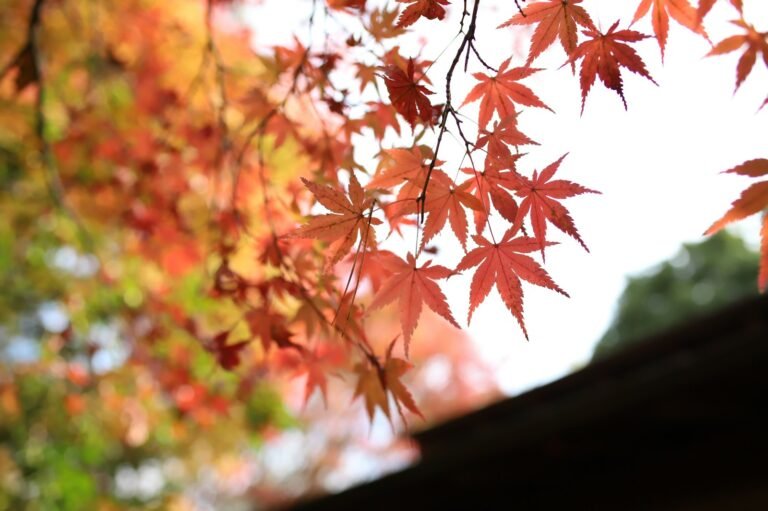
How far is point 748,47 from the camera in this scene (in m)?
1.25

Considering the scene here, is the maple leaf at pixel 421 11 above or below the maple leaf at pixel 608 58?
above

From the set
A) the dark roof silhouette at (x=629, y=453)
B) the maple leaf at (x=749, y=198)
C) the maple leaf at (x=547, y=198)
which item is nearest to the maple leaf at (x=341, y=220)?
the maple leaf at (x=547, y=198)

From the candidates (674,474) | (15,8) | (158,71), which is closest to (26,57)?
(158,71)

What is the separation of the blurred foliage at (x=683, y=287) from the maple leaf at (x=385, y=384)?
10.1 m

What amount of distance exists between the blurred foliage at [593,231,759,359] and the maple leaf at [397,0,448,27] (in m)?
10.7

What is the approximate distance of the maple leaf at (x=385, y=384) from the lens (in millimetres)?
1546

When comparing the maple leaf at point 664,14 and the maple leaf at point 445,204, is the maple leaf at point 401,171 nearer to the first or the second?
the maple leaf at point 445,204

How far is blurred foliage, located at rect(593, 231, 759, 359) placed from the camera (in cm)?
1127

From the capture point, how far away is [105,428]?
4395 mm

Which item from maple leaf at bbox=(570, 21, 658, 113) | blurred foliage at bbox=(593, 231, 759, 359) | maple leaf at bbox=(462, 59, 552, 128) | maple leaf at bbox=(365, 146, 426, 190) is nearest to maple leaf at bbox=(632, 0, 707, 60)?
maple leaf at bbox=(570, 21, 658, 113)

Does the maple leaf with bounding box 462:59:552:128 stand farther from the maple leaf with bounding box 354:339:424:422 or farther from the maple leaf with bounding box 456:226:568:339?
the maple leaf with bounding box 354:339:424:422

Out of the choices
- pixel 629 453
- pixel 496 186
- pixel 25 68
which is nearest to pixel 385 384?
pixel 496 186

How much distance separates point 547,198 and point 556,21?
352mm

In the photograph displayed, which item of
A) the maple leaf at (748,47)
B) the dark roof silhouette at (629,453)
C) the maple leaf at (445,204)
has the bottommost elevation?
the dark roof silhouette at (629,453)
